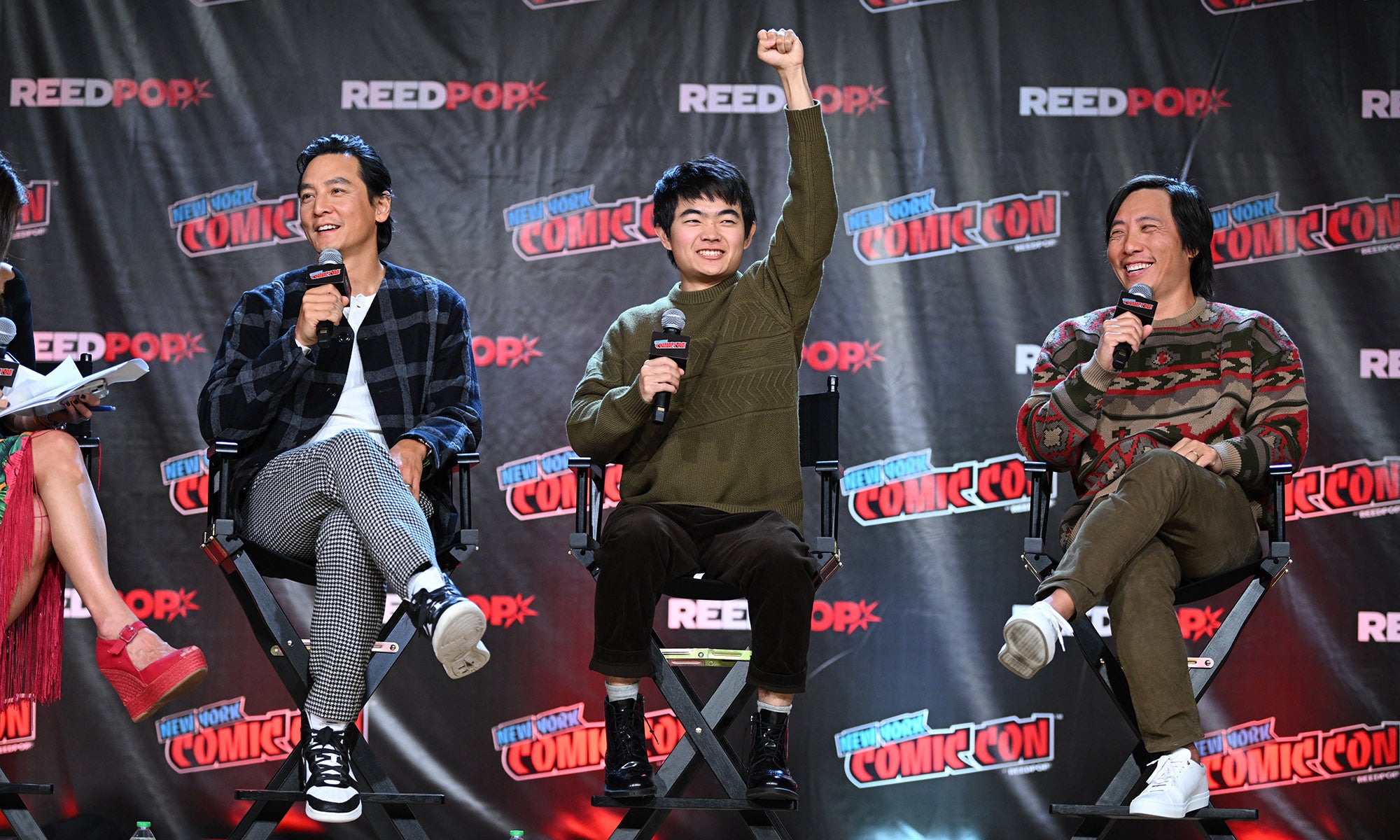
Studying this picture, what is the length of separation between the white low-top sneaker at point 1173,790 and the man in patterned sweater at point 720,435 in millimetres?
644

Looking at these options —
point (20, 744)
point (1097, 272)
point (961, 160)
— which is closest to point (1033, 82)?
point (961, 160)

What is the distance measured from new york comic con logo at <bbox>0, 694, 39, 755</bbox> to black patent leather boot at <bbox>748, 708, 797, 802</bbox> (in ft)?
7.55

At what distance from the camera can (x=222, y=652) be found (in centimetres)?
354

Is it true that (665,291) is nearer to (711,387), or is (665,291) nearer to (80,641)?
(711,387)

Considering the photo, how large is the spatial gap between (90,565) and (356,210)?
959 mm

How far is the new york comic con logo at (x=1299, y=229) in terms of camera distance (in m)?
3.55

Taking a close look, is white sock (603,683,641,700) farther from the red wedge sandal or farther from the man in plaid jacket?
the red wedge sandal

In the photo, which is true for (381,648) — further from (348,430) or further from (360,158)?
(360,158)

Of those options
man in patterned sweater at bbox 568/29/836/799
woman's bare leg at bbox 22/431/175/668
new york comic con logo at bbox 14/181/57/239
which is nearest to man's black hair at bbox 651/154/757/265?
man in patterned sweater at bbox 568/29/836/799

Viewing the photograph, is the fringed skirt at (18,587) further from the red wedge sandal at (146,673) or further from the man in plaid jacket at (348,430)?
the man in plaid jacket at (348,430)

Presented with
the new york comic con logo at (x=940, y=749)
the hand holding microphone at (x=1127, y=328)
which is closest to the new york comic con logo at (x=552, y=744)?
the new york comic con logo at (x=940, y=749)

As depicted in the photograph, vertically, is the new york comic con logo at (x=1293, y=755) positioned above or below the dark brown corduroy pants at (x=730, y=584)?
below

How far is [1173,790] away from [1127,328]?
35.2 inches

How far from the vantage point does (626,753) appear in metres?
2.29
